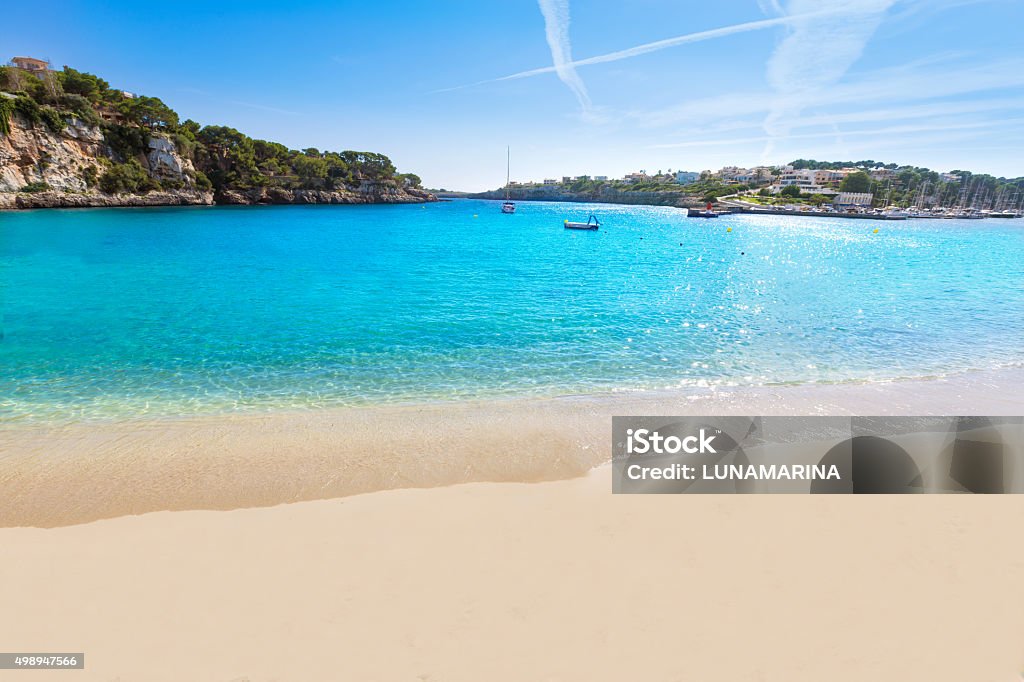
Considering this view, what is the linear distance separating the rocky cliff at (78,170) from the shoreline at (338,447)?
93.1 meters

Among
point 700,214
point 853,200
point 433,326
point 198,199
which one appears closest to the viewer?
point 433,326

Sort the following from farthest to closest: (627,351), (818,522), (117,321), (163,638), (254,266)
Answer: (254,266) < (117,321) < (627,351) < (818,522) < (163,638)

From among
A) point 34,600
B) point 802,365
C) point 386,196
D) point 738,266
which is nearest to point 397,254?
point 738,266

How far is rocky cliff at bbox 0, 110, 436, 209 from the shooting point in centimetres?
6944

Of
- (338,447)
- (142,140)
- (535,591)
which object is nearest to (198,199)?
(142,140)

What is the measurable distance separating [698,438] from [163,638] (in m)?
9.01

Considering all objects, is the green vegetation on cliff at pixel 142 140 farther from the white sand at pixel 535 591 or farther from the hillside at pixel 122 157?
the white sand at pixel 535 591

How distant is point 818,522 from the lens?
6285mm

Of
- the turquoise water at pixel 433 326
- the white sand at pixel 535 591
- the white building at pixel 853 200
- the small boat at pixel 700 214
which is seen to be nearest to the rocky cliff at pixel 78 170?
the turquoise water at pixel 433 326

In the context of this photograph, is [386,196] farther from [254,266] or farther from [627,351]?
[627,351]

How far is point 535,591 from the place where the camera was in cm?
504

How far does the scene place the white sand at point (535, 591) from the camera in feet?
13.8

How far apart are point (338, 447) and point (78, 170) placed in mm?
108331

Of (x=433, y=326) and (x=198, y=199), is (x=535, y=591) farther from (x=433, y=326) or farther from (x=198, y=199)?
(x=198, y=199)
